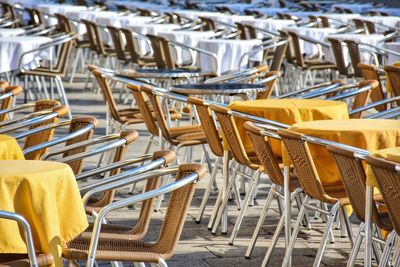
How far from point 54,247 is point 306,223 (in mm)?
3167

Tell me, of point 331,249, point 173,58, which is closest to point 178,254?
point 331,249

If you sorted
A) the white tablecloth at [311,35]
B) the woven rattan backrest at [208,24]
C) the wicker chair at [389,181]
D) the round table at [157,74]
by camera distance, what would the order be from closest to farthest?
the wicker chair at [389,181] → the round table at [157,74] → the white tablecloth at [311,35] → the woven rattan backrest at [208,24]

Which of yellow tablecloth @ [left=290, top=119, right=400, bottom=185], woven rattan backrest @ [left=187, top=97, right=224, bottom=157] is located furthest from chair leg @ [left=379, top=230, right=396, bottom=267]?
woven rattan backrest @ [left=187, top=97, right=224, bottom=157]

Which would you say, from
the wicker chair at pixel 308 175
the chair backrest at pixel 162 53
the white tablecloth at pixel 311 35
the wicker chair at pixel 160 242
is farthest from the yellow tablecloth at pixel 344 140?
the white tablecloth at pixel 311 35

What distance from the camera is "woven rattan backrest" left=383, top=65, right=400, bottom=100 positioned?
9.26 meters

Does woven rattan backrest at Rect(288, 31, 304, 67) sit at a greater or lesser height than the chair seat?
lesser

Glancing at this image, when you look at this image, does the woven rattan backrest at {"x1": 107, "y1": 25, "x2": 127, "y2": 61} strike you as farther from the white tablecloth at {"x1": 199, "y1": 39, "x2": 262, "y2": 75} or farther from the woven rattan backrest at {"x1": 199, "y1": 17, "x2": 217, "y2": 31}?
the woven rattan backrest at {"x1": 199, "y1": 17, "x2": 217, "y2": 31}

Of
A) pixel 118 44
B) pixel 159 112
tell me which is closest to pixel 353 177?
pixel 159 112

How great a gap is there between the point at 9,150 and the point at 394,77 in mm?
4759

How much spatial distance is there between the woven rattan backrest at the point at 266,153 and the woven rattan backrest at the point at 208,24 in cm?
1094

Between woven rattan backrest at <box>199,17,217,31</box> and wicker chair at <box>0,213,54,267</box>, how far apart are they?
41.6ft

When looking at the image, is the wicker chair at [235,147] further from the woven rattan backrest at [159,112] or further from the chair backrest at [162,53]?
the chair backrest at [162,53]

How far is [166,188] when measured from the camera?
4359mm

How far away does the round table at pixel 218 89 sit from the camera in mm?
7934
